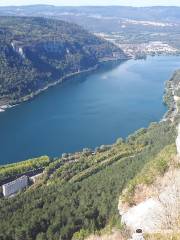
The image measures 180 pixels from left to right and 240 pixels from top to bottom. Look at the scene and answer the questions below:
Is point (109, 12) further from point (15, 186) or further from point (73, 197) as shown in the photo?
point (73, 197)

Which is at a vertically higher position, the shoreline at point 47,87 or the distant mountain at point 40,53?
the distant mountain at point 40,53

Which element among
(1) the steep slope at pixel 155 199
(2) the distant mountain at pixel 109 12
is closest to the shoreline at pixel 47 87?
(1) the steep slope at pixel 155 199

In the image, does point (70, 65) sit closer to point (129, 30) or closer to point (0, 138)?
point (0, 138)

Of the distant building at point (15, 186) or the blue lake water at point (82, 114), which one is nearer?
the distant building at point (15, 186)

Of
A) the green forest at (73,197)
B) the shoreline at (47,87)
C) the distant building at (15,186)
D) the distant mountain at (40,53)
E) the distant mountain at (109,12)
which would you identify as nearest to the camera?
the green forest at (73,197)

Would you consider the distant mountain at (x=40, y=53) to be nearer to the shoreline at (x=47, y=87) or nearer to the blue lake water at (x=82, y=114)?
the shoreline at (x=47, y=87)

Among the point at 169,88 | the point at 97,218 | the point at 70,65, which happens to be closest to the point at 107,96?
the point at 169,88
